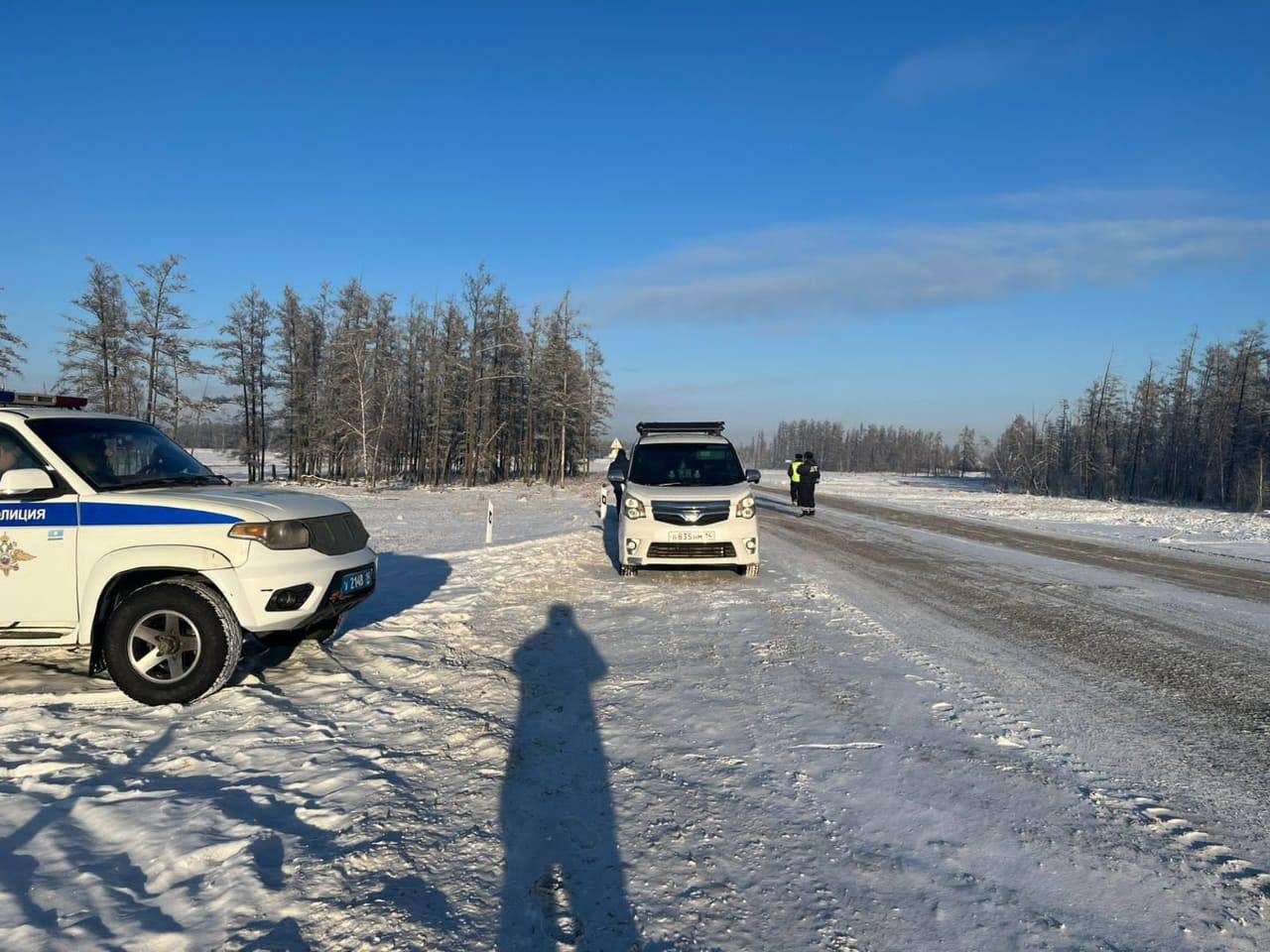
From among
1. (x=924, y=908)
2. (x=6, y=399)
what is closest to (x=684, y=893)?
(x=924, y=908)

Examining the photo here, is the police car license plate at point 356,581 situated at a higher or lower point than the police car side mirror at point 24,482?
lower

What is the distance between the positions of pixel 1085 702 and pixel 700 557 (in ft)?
17.5

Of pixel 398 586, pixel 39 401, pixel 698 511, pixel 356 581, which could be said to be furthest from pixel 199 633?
pixel 698 511

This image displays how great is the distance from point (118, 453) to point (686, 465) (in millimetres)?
7648

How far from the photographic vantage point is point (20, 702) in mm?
4961

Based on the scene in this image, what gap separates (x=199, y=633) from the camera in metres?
4.97

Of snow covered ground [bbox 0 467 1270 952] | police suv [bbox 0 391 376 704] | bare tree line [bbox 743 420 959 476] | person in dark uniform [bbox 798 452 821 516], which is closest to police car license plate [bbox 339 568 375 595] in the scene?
police suv [bbox 0 391 376 704]

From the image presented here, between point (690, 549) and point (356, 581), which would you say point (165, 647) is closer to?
point (356, 581)

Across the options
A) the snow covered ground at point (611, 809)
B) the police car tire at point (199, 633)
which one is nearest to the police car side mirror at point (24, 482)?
the police car tire at point (199, 633)

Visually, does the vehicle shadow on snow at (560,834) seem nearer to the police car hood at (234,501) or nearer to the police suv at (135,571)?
the police suv at (135,571)

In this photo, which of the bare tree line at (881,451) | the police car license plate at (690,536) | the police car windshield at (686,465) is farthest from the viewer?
the bare tree line at (881,451)

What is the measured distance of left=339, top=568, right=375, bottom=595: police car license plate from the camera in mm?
5664

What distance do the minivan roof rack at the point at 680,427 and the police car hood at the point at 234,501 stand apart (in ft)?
24.0

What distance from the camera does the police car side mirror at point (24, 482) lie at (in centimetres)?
473
